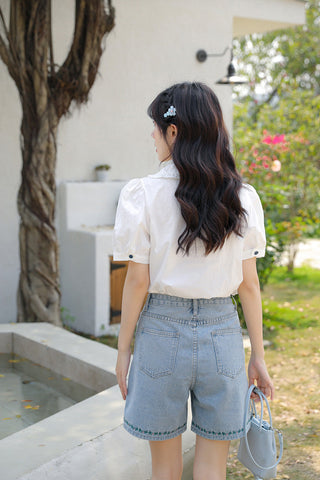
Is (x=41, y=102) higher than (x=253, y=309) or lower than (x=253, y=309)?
higher

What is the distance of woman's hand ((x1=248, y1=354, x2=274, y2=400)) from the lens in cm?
199

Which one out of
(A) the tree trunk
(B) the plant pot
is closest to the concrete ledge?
(A) the tree trunk

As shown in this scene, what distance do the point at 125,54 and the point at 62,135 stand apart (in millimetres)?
1185

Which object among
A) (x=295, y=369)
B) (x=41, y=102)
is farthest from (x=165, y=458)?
(x=41, y=102)

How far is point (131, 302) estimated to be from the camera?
182 centimetres

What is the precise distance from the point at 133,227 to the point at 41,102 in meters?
3.48

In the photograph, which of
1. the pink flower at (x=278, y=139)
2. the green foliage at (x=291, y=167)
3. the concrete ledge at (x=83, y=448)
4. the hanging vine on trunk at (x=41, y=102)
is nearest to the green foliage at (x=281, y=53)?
the green foliage at (x=291, y=167)

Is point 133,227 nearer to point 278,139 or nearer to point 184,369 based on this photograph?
point 184,369

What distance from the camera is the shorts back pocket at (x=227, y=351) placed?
1786 millimetres

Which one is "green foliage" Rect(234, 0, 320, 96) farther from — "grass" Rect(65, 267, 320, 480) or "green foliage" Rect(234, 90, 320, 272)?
"grass" Rect(65, 267, 320, 480)

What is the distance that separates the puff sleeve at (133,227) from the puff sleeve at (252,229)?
0.32m

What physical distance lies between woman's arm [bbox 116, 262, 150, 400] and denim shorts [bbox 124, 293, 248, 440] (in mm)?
31

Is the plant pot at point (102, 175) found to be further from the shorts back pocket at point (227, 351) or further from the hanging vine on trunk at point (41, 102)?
the shorts back pocket at point (227, 351)

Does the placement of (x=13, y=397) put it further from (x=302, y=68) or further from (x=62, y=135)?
(x=302, y=68)
